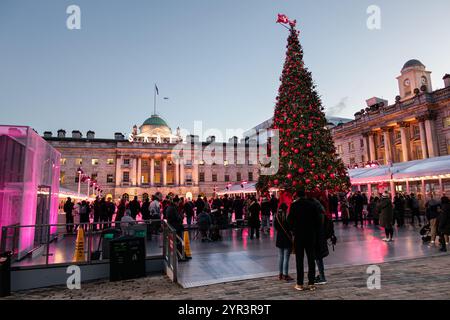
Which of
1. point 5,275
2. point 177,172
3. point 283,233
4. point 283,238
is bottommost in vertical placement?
point 5,275

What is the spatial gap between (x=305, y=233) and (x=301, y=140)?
7192mm

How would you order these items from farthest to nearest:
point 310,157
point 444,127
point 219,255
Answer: point 444,127 → point 310,157 → point 219,255

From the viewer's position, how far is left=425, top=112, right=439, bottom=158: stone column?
36312 millimetres

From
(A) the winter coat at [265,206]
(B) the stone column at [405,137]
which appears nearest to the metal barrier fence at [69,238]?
(A) the winter coat at [265,206]

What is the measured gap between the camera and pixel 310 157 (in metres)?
12.3

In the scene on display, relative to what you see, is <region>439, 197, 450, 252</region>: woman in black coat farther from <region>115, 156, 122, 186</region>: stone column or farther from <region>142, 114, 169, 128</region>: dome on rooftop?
<region>142, 114, 169, 128</region>: dome on rooftop

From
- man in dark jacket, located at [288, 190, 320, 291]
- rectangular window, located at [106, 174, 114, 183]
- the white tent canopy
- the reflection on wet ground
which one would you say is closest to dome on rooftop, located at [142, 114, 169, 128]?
rectangular window, located at [106, 174, 114, 183]

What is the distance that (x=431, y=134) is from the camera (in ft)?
119

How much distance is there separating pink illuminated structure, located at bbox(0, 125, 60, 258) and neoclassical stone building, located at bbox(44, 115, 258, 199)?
54.6 m

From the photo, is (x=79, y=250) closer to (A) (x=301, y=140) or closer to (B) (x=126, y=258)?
(B) (x=126, y=258)

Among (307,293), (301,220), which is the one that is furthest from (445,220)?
(307,293)

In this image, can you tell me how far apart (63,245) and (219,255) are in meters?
4.60
